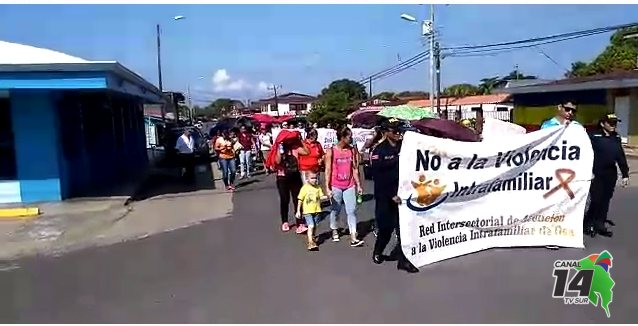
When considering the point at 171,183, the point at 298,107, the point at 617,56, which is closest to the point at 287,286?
the point at 171,183

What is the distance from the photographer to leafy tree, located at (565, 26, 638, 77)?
148ft

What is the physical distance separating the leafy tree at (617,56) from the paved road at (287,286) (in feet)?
133

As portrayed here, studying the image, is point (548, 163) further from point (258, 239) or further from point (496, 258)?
point (258, 239)

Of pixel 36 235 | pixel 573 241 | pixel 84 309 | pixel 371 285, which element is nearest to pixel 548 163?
pixel 573 241

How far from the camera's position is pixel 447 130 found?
13.0 m

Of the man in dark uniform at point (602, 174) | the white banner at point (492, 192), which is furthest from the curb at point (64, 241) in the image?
the man in dark uniform at point (602, 174)

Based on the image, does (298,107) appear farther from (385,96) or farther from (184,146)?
(184,146)

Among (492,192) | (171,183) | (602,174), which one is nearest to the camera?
(492,192)

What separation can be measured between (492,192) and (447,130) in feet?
19.6

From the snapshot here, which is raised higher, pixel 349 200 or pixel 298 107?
pixel 298 107

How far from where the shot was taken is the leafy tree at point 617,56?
Result: 1770 inches

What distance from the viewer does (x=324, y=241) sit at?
8.42 meters

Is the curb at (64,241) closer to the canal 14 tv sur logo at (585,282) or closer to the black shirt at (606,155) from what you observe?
the canal 14 tv sur logo at (585,282)

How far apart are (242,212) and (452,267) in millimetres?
5605
